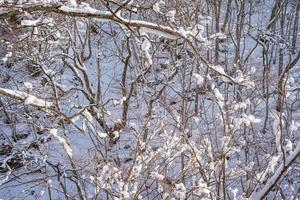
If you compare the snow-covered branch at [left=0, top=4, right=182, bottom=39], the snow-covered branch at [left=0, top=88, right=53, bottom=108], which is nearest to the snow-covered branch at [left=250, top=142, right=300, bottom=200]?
the snow-covered branch at [left=0, top=4, right=182, bottom=39]

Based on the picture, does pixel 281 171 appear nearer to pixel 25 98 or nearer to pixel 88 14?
pixel 88 14

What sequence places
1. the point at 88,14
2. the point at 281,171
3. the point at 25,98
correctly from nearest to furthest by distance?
the point at 281,171 < the point at 88,14 < the point at 25,98

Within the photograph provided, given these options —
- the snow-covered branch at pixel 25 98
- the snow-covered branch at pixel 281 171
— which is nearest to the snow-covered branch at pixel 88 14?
the snow-covered branch at pixel 25 98

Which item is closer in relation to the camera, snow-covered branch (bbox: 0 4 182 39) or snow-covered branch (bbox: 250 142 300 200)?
snow-covered branch (bbox: 250 142 300 200)

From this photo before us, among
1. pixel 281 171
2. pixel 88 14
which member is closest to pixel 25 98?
pixel 88 14

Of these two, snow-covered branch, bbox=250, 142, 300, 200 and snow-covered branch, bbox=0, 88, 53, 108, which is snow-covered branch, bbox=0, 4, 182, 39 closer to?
snow-covered branch, bbox=0, 88, 53, 108

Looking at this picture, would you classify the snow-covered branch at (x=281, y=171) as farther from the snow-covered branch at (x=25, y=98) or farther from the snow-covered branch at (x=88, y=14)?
the snow-covered branch at (x=25, y=98)

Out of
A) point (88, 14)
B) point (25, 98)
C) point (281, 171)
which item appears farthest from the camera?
point (25, 98)

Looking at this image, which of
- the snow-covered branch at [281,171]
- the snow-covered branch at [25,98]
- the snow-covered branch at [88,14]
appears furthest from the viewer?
the snow-covered branch at [25,98]

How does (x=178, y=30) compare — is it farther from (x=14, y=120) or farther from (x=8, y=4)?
(x=14, y=120)

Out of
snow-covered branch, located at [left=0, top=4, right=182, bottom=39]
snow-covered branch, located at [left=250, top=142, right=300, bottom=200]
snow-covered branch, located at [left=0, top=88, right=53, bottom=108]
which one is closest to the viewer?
snow-covered branch, located at [left=250, top=142, right=300, bottom=200]

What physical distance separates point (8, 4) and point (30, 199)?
8755 millimetres

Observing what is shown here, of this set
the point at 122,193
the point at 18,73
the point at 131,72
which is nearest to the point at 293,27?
the point at 131,72

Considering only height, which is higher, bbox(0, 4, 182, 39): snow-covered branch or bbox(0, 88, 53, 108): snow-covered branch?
bbox(0, 4, 182, 39): snow-covered branch
